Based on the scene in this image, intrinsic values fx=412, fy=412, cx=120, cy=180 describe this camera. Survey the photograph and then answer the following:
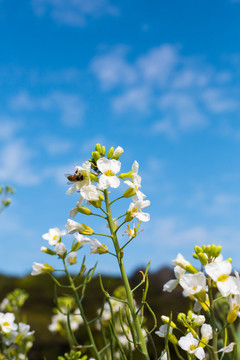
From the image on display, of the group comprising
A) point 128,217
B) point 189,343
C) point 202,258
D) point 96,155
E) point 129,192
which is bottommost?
point 189,343

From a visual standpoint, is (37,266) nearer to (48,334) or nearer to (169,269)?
(48,334)

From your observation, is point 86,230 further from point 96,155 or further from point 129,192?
point 96,155

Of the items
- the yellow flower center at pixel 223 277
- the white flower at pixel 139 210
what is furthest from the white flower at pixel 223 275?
the white flower at pixel 139 210

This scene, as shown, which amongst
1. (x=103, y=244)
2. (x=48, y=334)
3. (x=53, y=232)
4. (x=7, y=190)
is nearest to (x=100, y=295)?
(x=48, y=334)

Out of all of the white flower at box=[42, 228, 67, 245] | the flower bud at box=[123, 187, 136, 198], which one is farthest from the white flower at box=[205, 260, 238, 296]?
the white flower at box=[42, 228, 67, 245]

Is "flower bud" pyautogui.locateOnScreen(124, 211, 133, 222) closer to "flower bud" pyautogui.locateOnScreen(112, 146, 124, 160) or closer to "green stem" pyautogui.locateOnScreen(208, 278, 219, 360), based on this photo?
"flower bud" pyautogui.locateOnScreen(112, 146, 124, 160)

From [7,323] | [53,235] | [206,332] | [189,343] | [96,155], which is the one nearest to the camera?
[189,343]

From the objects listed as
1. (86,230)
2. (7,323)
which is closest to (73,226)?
(86,230)
